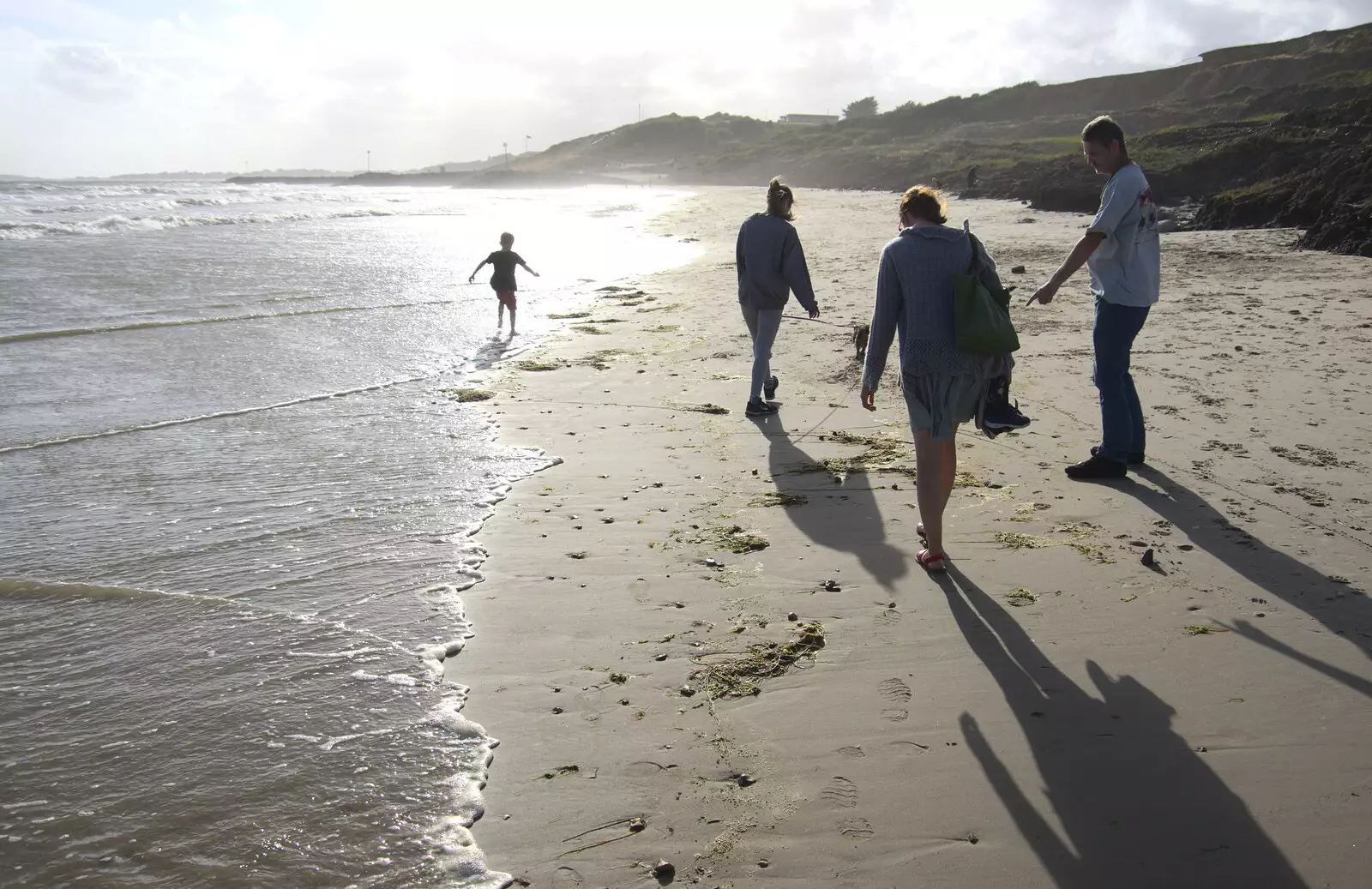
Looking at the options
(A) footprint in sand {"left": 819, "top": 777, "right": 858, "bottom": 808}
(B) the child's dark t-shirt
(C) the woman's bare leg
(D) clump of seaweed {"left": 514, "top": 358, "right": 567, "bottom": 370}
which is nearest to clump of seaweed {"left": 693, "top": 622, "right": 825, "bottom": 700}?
(A) footprint in sand {"left": 819, "top": 777, "right": 858, "bottom": 808}

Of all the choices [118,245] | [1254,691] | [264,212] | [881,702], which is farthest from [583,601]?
[264,212]

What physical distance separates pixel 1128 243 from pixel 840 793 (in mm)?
3788

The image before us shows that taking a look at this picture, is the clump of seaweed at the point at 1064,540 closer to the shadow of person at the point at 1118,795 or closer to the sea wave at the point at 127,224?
the shadow of person at the point at 1118,795

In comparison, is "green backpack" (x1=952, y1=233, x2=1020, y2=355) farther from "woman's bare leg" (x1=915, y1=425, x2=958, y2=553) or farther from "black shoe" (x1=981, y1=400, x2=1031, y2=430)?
"woman's bare leg" (x1=915, y1=425, x2=958, y2=553)

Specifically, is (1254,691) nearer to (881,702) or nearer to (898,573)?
(881,702)

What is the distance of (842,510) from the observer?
5.16 meters

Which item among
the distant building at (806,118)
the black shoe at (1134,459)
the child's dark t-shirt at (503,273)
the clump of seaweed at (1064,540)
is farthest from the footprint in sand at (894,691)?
the distant building at (806,118)

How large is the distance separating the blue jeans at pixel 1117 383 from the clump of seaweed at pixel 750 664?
8.47ft

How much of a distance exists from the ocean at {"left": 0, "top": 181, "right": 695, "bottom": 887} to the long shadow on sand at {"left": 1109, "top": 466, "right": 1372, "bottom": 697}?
281 cm

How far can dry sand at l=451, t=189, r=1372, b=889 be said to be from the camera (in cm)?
257

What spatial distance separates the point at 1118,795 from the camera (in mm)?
2693

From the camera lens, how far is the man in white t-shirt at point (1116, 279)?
204 inches

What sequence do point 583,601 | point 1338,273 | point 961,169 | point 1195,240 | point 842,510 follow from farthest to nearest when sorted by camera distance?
1. point 961,169
2. point 1195,240
3. point 1338,273
4. point 842,510
5. point 583,601

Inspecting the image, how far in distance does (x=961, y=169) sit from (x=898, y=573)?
145ft
